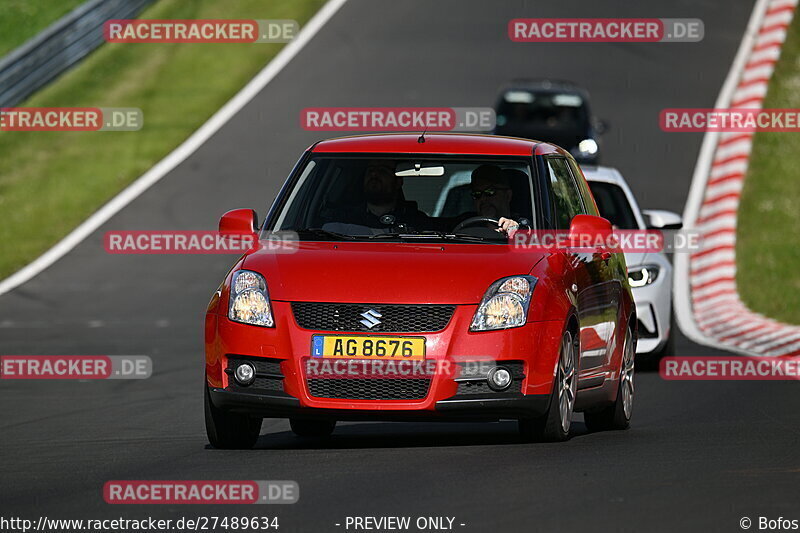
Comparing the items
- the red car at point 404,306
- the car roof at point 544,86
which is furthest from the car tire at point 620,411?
the car roof at point 544,86

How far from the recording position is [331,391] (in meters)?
9.27

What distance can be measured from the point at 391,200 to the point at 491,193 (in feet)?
1.87

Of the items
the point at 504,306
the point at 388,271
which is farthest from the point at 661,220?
the point at 388,271

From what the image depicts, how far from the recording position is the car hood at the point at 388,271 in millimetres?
9258

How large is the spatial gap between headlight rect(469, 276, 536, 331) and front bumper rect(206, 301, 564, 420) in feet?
0.13

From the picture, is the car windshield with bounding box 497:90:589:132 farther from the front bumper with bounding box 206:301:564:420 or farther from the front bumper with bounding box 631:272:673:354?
the front bumper with bounding box 206:301:564:420

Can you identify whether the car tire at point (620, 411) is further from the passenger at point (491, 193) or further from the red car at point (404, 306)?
the passenger at point (491, 193)

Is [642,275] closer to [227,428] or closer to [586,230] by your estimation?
[586,230]

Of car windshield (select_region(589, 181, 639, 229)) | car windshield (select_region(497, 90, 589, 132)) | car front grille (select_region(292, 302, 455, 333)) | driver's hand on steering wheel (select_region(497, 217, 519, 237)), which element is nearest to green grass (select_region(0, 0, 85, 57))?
car windshield (select_region(497, 90, 589, 132))

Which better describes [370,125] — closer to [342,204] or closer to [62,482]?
[342,204]

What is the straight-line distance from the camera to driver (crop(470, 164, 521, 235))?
10305 mm

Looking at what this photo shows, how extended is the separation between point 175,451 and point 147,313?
410 inches

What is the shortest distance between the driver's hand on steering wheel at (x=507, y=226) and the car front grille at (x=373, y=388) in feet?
4.09

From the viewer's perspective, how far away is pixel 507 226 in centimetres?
1011
